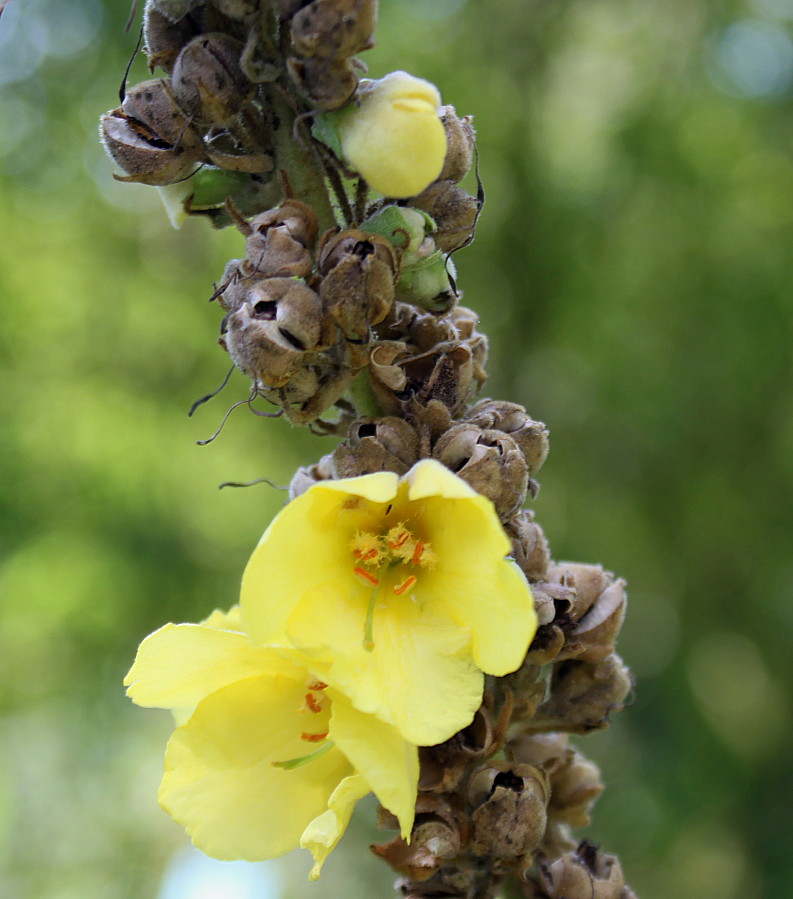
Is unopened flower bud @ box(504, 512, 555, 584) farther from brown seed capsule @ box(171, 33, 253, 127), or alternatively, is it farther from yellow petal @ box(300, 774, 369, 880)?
brown seed capsule @ box(171, 33, 253, 127)

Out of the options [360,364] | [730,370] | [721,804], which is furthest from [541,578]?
[730,370]

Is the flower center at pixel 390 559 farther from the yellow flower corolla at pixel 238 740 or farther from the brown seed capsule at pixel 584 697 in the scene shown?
the brown seed capsule at pixel 584 697

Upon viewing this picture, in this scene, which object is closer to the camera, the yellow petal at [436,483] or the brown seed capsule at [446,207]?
the yellow petal at [436,483]

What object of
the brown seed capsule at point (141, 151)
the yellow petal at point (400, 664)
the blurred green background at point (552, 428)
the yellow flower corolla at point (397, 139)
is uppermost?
the yellow flower corolla at point (397, 139)

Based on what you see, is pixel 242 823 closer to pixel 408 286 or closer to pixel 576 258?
pixel 408 286

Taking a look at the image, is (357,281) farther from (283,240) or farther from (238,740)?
(238,740)

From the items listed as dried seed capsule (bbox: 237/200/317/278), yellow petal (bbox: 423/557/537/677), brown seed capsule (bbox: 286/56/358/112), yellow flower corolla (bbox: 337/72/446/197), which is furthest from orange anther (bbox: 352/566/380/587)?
brown seed capsule (bbox: 286/56/358/112)

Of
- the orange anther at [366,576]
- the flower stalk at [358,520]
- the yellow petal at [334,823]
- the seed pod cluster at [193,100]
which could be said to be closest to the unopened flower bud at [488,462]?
the flower stalk at [358,520]
